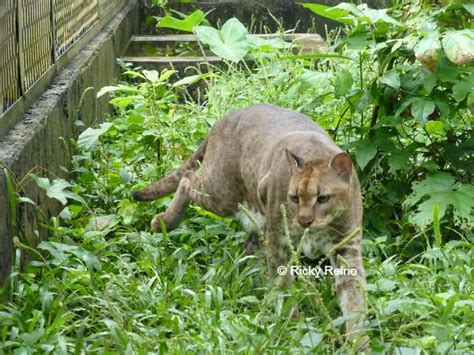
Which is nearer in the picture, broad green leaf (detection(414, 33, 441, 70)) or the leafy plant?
broad green leaf (detection(414, 33, 441, 70))

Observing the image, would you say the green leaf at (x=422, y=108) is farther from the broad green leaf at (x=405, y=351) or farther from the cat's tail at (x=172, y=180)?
the broad green leaf at (x=405, y=351)

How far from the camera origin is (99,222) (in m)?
6.47

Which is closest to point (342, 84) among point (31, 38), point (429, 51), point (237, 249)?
point (429, 51)

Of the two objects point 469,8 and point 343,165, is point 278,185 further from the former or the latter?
point 469,8

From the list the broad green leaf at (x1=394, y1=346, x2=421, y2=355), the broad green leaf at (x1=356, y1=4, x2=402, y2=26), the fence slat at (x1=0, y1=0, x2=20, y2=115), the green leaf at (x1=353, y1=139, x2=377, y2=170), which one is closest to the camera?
the broad green leaf at (x1=394, y1=346, x2=421, y2=355)

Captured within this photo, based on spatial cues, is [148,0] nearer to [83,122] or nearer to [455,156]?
[83,122]

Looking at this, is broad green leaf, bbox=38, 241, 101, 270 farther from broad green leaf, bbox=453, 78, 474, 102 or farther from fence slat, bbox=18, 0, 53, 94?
broad green leaf, bbox=453, 78, 474, 102

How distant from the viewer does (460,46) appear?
569 cm

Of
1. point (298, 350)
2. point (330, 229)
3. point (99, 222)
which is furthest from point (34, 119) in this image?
point (298, 350)

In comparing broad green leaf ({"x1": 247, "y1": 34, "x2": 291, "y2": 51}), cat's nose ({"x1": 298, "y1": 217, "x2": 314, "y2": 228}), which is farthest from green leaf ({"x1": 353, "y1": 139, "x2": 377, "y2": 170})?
broad green leaf ({"x1": 247, "y1": 34, "x2": 291, "y2": 51})

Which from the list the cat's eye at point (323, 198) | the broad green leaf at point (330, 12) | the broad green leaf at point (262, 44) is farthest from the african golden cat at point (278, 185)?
the broad green leaf at point (262, 44)

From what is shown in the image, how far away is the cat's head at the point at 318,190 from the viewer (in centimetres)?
515

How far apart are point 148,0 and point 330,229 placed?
7210mm

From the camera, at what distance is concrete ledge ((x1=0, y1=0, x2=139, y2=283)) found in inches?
204
